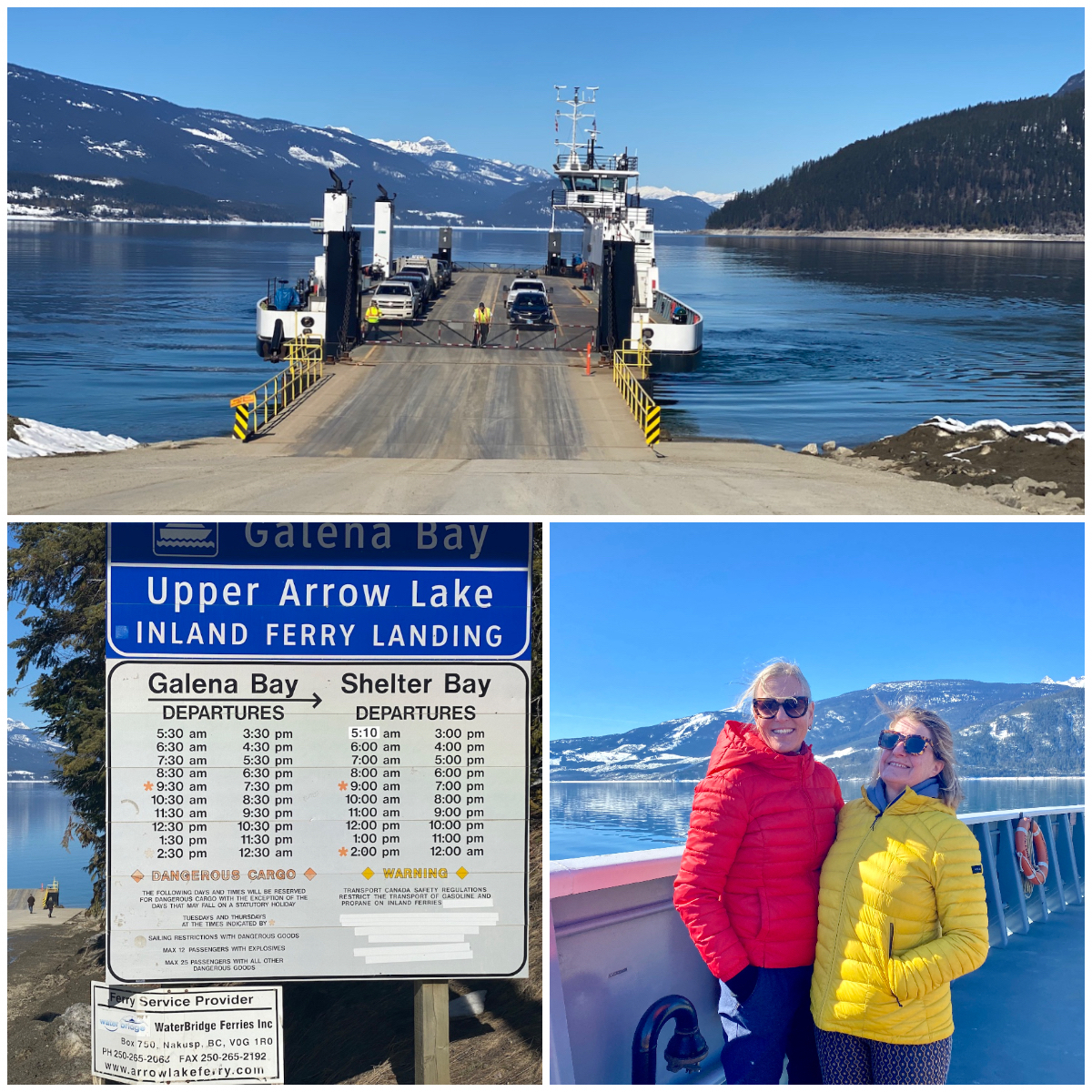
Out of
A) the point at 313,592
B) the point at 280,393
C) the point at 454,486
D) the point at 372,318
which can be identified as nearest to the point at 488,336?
the point at 372,318

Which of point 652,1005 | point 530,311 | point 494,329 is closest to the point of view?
point 652,1005

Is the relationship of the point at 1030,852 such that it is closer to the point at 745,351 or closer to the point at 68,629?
the point at 68,629

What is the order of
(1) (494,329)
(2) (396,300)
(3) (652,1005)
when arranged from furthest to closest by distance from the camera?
(1) (494,329)
(2) (396,300)
(3) (652,1005)

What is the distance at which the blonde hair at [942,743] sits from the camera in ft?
14.5

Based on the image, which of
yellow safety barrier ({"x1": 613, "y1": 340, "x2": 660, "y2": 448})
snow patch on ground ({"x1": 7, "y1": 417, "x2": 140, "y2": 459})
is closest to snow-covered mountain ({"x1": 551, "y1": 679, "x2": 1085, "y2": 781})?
yellow safety barrier ({"x1": 613, "y1": 340, "x2": 660, "y2": 448})

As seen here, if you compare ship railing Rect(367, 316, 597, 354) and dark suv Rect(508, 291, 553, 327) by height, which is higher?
dark suv Rect(508, 291, 553, 327)

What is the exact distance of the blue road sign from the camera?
567 centimetres

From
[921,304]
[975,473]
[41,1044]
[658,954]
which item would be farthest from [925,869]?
[921,304]

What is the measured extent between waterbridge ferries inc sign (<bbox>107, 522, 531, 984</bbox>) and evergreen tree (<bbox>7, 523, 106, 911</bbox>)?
15.5 feet

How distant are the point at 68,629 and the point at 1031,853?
920 centimetres

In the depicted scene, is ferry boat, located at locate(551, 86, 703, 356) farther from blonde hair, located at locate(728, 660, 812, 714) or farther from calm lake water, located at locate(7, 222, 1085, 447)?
blonde hair, located at locate(728, 660, 812, 714)

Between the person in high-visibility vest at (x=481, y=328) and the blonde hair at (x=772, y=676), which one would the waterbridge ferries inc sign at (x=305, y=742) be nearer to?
the blonde hair at (x=772, y=676)

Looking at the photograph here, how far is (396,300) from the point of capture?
30.7 m

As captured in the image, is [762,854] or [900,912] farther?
[762,854]
